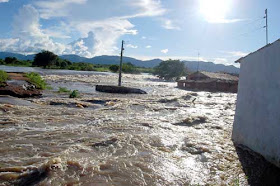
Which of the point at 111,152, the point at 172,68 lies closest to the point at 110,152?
the point at 111,152

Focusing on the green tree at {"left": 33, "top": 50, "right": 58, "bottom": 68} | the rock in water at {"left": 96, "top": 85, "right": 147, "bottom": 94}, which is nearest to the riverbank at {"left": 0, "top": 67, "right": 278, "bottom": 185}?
the rock in water at {"left": 96, "top": 85, "right": 147, "bottom": 94}

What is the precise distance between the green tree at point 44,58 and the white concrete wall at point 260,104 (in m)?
76.1

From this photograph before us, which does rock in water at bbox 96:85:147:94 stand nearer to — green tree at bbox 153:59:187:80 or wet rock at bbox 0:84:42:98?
wet rock at bbox 0:84:42:98

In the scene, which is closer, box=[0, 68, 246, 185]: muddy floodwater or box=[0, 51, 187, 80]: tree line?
box=[0, 68, 246, 185]: muddy floodwater

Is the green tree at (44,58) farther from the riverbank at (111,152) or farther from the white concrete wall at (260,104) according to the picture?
the white concrete wall at (260,104)

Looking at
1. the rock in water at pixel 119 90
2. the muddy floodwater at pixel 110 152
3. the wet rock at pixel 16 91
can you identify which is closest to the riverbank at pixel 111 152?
the muddy floodwater at pixel 110 152

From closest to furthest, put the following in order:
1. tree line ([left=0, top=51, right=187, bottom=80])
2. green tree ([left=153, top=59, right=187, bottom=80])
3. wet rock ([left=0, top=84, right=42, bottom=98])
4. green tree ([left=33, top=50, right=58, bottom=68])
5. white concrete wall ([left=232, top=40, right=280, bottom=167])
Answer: white concrete wall ([left=232, top=40, right=280, bottom=167]) < wet rock ([left=0, top=84, right=42, bottom=98]) < green tree ([left=153, top=59, right=187, bottom=80]) < tree line ([left=0, top=51, right=187, bottom=80]) < green tree ([left=33, top=50, right=58, bottom=68])

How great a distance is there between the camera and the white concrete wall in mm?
5729

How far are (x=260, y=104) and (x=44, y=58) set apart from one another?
254 feet

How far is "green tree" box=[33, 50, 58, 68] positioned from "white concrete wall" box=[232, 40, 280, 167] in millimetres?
76069

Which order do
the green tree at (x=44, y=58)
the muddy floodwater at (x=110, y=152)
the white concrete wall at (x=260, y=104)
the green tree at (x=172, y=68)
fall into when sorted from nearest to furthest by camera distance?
1. the muddy floodwater at (x=110, y=152)
2. the white concrete wall at (x=260, y=104)
3. the green tree at (x=172, y=68)
4. the green tree at (x=44, y=58)

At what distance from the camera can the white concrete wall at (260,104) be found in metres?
5.73

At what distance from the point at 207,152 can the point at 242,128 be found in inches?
63.3

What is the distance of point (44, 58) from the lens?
75.3 m
